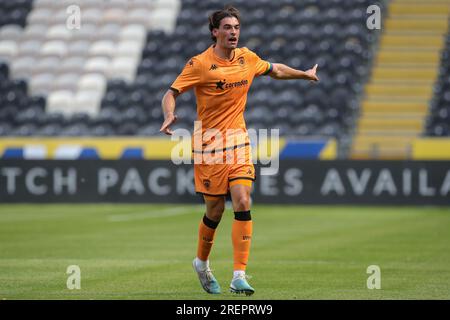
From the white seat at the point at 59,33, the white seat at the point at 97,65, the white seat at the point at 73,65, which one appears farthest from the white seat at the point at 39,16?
the white seat at the point at 97,65

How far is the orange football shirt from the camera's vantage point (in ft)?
32.4

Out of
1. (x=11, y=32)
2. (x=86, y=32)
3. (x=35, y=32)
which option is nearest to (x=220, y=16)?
(x=86, y=32)

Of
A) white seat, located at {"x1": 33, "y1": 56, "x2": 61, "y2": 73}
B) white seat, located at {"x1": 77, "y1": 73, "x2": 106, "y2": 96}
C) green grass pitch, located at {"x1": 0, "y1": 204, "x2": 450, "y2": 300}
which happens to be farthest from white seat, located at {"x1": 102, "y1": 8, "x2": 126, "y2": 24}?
green grass pitch, located at {"x1": 0, "y1": 204, "x2": 450, "y2": 300}

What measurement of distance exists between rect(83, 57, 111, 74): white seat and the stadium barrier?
739 cm

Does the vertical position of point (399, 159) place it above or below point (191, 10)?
below

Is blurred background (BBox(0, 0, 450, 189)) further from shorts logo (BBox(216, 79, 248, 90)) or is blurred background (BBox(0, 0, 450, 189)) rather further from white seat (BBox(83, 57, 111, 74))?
shorts logo (BBox(216, 79, 248, 90))

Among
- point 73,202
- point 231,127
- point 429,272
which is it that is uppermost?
point 231,127

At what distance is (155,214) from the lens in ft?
73.4

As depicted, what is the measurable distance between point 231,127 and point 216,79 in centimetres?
46

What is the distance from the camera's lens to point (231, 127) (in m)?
9.94

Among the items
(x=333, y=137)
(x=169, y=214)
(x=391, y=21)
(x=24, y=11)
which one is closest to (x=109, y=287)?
(x=169, y=214)

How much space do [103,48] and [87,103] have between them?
9.33 ft

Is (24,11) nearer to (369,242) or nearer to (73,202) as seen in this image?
(73,202)

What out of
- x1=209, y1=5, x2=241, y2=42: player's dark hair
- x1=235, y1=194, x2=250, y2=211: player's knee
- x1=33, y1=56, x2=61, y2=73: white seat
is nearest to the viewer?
x1=235, y1=194, x2=250, y2=211: player's knee
